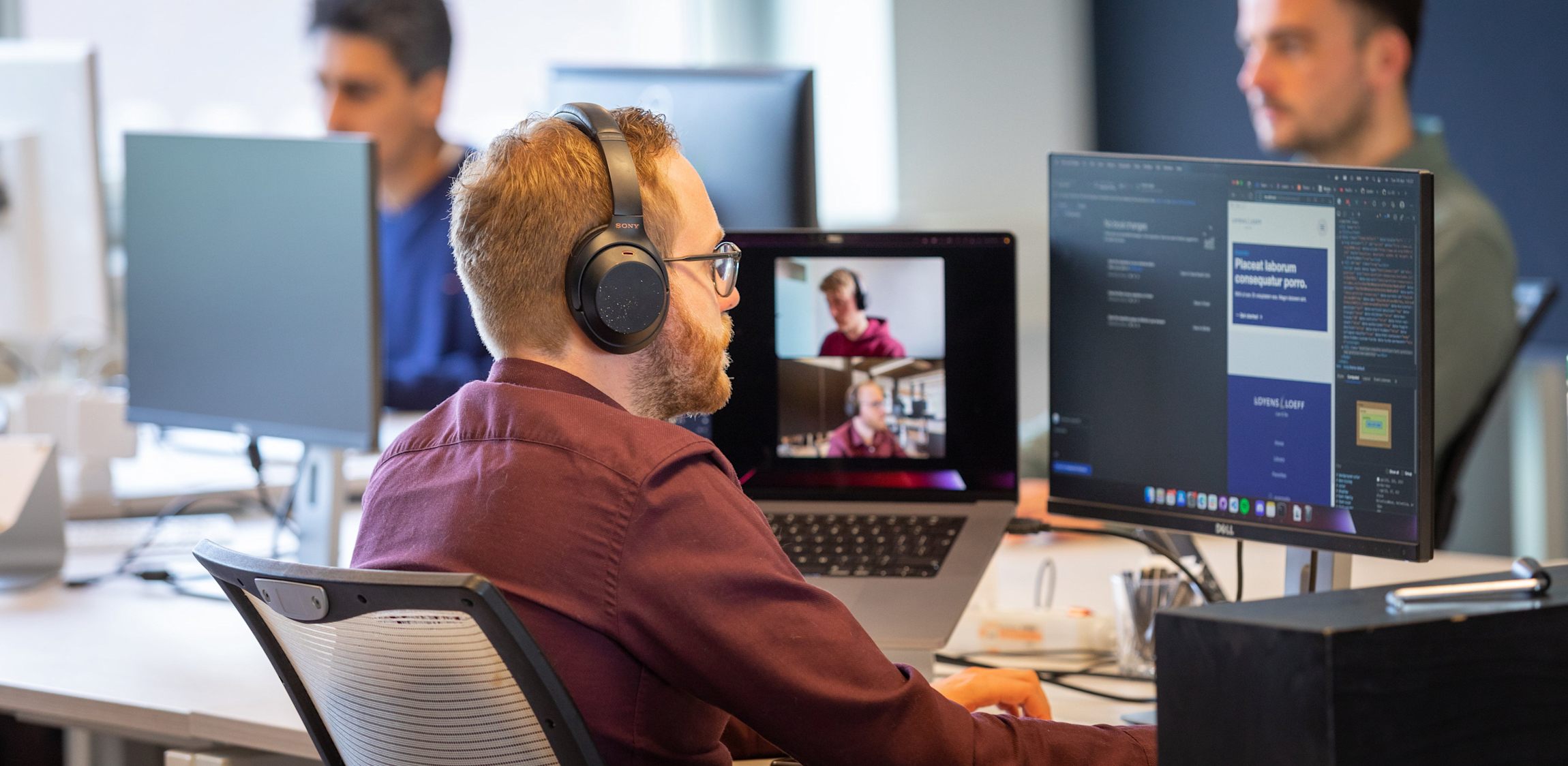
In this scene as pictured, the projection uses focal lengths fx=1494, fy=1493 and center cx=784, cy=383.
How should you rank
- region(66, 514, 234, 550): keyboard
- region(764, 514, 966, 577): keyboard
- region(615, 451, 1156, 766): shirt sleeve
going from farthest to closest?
region(66, 514, 234, 550): keyboard, region(764, 514, 966, 577): keyboard, region(615, 451, 1156, 766): shirt sleeve

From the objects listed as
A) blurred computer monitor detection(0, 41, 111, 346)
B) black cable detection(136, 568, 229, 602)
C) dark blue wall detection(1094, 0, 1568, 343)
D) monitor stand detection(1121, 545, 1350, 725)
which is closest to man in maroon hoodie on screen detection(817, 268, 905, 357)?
monitor stand detection(1121, 545, 1350, 725)

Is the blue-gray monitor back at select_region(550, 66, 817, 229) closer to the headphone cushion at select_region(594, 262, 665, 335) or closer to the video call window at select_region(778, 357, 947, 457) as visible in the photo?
the video call window at select_region(778, 357, 947, 457)

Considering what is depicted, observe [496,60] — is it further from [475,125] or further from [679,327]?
[679,327]

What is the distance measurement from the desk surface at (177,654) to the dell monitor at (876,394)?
0.58 feet

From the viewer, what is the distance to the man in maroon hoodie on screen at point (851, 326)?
151cm

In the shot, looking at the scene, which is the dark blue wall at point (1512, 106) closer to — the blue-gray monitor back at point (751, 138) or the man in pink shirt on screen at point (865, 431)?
the blue-gray monitor back at point (751, 138)

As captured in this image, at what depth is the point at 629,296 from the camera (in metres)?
1.02

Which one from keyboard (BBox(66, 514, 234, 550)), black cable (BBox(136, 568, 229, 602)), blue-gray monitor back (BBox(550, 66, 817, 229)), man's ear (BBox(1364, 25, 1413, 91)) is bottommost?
black cable (BBox(136, 568, 229, 602))

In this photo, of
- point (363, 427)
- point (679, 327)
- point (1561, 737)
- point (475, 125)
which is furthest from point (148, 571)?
point (475, 125)

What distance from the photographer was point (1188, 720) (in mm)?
811

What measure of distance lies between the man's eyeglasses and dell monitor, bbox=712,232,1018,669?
0.35 metres

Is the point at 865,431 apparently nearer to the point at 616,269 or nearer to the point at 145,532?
the point at 616,269

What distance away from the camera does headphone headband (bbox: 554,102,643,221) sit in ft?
3.39

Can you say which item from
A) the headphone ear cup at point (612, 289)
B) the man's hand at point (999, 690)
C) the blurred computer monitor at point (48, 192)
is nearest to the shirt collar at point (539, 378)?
the headphone ear cup at point (612, 289)
